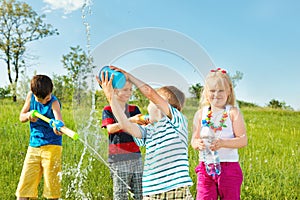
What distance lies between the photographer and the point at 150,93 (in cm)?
191

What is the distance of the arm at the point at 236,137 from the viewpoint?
247 centimetres

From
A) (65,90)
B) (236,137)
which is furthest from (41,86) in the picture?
(65,90)

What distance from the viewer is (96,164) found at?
4426 millimetres

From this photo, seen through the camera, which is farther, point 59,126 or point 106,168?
point 106,168

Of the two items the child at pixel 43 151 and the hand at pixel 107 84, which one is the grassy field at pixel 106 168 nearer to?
the child at pixel 43 151

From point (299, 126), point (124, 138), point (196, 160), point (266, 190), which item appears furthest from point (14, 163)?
point (299, 126)

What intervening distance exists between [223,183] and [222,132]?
32 centimetres

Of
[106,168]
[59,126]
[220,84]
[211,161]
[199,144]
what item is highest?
[220,84]

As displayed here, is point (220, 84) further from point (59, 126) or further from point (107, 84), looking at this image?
point (59, 126)

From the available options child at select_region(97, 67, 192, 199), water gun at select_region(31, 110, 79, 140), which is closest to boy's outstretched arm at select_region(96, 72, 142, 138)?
child at select_region(97, 67, 192, 199)

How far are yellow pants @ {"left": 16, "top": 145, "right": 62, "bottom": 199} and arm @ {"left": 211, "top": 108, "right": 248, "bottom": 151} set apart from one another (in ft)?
4.91

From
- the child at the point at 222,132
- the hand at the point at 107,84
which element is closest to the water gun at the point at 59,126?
the hand at the point at 107,84

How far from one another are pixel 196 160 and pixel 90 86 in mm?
2533

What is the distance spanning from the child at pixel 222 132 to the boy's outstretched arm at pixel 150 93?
577mm
